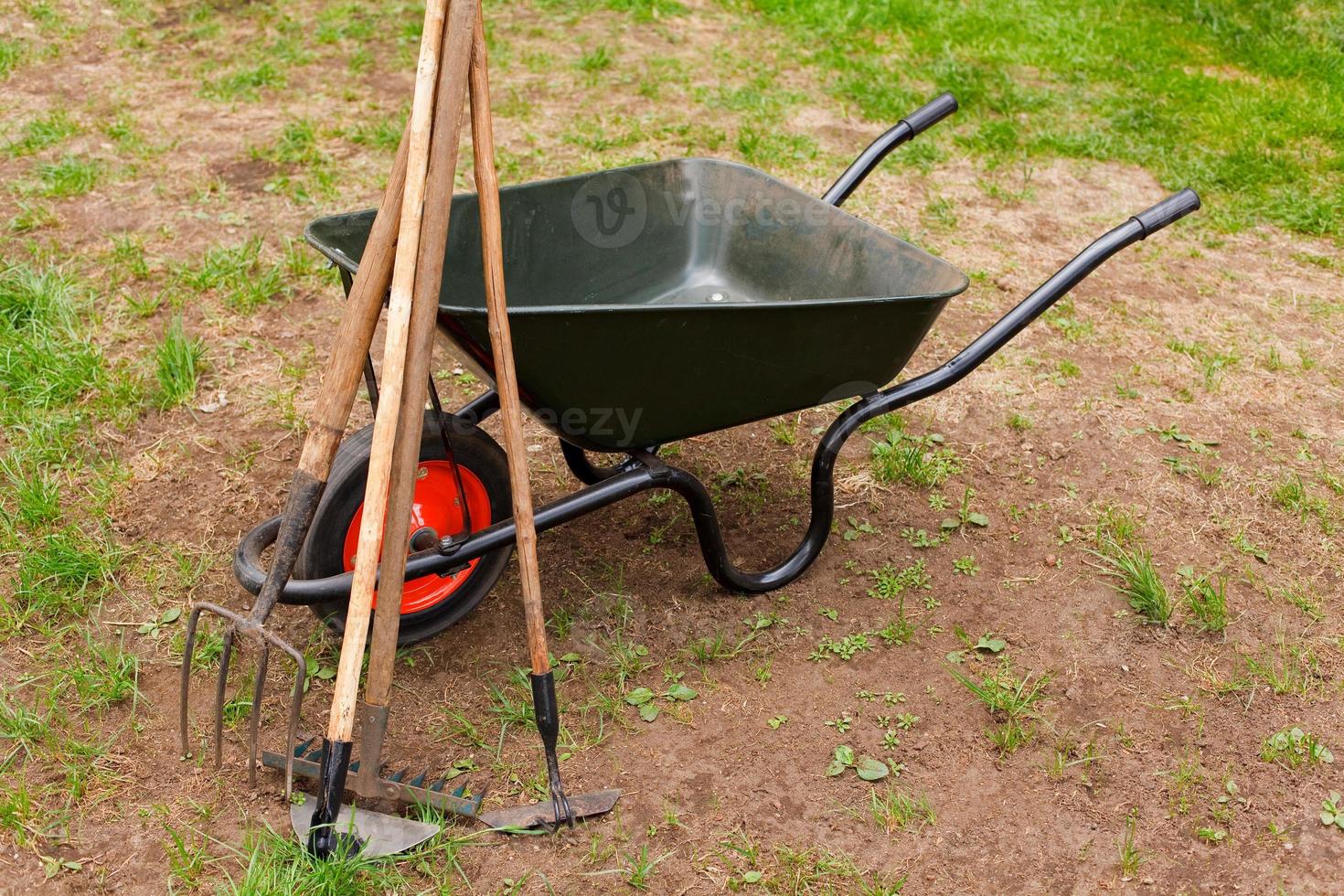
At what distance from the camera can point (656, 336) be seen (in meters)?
2.37

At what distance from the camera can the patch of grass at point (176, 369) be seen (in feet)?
11.9

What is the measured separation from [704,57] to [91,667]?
470 centimetres

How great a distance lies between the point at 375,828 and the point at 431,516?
2.63ft

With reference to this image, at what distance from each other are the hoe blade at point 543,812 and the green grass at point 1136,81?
13.0ft

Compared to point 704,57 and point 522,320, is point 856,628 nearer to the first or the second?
point 522,320

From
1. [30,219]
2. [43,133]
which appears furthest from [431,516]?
[43,133]

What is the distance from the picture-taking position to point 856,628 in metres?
2.94

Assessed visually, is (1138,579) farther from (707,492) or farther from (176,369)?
(176,369)

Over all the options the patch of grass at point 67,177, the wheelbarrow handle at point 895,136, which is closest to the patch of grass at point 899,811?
the wheelbarrow handle at point 895,136

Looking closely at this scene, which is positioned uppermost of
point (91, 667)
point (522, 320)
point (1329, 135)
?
point (522, 320)

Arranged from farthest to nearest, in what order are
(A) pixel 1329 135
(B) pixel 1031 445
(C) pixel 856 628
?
(A) pixel 1329 135
(B) pixel 1031 445
(C) pixel 856 628

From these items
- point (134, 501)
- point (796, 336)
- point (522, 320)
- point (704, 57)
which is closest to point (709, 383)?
point (796, 336)

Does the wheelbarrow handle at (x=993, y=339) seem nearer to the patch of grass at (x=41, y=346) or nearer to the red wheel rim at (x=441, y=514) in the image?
the red wheel rim at (x=441, y=514)


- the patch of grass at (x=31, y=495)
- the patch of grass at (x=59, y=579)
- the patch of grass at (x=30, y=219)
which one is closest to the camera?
Answer: the patch of grass at (x=59, y=579)
